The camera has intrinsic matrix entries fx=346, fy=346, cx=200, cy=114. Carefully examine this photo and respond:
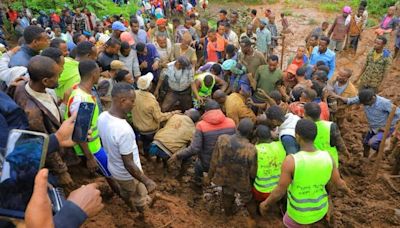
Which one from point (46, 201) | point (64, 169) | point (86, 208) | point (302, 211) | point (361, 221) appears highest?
point (46, 201)

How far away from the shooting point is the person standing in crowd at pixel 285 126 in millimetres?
4176

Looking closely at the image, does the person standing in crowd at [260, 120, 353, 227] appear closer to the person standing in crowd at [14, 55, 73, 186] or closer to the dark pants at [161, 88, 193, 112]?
the person standing in crowd at [14, 55, 73, 186]

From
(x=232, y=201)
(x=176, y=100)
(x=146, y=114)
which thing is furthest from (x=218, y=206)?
(x=176, y=100)

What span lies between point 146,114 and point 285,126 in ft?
7.29

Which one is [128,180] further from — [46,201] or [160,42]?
[160,42]

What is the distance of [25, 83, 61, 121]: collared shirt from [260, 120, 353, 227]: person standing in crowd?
245 cm

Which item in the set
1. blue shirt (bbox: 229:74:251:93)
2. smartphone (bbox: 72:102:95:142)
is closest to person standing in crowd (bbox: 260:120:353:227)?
smartphone (bbox: 72:102:95:142)

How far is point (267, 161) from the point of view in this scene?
414 centimetres

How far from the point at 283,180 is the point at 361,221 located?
228 centimetres

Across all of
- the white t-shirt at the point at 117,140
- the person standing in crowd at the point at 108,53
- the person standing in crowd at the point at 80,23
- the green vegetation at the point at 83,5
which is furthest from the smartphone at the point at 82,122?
the green vegetation at the point at 83,5

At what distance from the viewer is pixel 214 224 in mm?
4848

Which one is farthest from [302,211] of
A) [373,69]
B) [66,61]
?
[373,69]

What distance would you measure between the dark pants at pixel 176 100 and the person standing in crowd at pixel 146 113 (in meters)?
1.39

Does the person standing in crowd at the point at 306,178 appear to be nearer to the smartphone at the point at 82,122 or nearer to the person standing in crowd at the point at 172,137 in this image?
the smartphone at the point at 82,122
